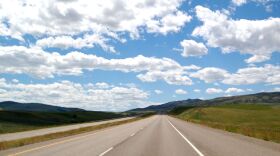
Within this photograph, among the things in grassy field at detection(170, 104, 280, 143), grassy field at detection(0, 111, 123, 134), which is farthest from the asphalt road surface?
grassy field at detection(0, 111, 123, 134)

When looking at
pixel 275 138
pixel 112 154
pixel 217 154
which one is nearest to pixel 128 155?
pixel 112 154

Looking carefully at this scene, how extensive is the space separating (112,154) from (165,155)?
2.29 meters

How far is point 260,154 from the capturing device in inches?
691

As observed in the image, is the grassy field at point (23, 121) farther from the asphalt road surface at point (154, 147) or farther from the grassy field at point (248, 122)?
the asphalt road surface at point (154, 147)

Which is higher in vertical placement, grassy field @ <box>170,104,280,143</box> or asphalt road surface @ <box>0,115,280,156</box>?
grassy field @ <box>170,104,280,143</box>

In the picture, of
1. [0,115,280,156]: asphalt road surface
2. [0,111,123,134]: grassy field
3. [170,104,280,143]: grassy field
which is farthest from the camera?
[0,111,123,134]: grassy field

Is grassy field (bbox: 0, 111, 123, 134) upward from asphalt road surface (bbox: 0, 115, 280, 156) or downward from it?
upward

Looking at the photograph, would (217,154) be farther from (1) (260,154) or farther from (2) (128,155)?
(2) (128,155)

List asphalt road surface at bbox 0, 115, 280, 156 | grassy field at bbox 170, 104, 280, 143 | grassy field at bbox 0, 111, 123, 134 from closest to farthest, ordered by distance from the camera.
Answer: asphalt road surface at bbox 0, 115, 280, 156
grassy field at bbox 170, 104, 280, 143
grassy field at bbox 0, 111, 123, 134

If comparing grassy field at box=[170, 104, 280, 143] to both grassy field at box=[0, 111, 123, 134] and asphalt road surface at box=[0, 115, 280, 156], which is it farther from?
grassy field at box=[0, 111, 123, 134]

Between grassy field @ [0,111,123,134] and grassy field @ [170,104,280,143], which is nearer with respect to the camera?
grassy field @ [170,104,280,143]

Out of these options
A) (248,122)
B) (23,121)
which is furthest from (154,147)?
(23,121)

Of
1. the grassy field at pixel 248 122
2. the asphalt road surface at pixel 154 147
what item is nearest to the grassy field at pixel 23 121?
the grassy field at pixel 248 122

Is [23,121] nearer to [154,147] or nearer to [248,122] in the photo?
→ [248,122]
